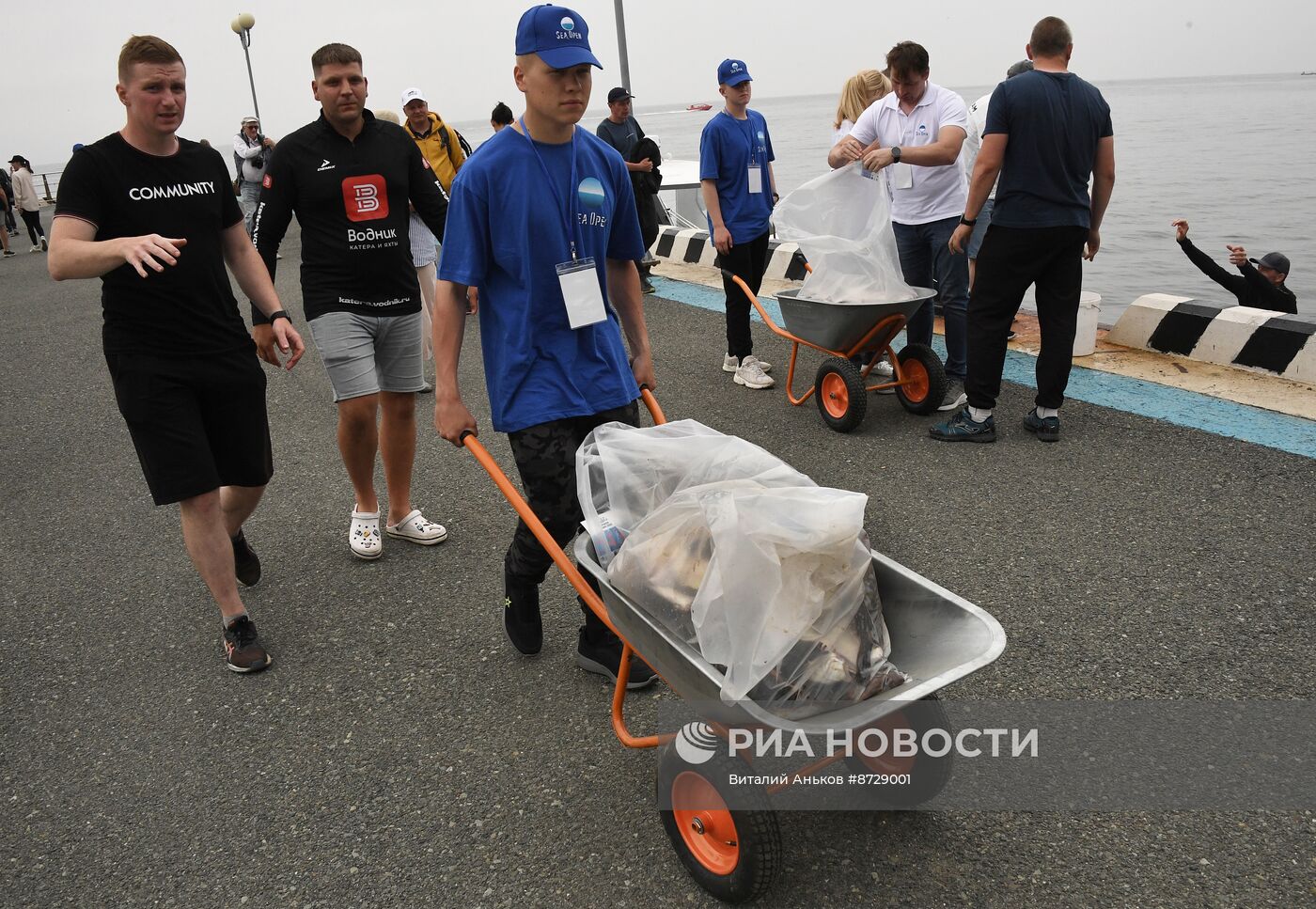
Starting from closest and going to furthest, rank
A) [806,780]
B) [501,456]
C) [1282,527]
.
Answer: [806,780]
[1282,527]
[501,456]

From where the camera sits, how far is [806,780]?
255cm

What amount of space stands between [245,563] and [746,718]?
268 cm

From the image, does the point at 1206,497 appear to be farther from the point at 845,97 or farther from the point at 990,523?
the point at 845,97

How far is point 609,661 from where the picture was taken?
10.1ft

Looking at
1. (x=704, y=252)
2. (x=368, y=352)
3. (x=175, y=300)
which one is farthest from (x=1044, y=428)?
(x=704, y=252)

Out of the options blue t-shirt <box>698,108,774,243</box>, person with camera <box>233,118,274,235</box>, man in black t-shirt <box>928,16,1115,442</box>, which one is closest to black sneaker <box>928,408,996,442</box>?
man in black t-shirt <box>928,16,1115,442</box>

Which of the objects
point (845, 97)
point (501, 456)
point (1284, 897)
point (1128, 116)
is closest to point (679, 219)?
point (845, 97)

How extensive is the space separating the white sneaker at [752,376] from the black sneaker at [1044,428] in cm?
Result: 170

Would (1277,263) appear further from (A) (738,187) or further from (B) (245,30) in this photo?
(B) (245,30)

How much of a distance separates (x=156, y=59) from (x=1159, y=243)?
18129mm

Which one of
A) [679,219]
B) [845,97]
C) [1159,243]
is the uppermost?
[845,97]

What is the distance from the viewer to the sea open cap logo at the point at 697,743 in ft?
7.00

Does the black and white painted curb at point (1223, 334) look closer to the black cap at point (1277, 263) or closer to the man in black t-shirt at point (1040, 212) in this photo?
the black cap at point (1277, 263)

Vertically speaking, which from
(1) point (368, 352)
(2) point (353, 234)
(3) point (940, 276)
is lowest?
(3) point (940, 276)
